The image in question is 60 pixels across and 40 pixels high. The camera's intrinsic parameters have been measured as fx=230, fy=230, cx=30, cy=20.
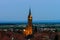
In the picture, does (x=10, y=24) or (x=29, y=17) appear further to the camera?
(x=10, y=24)

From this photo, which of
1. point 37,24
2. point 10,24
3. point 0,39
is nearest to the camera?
point 0,39

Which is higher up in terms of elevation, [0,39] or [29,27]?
[0,39]

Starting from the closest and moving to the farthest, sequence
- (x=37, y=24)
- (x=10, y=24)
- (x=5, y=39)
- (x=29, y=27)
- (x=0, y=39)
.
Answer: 1. (x=0, y=39)
2. (x=5, y=39)
3. (x=29, y=27)
4. (x=37, y=24)
5. (x=10, y=24)

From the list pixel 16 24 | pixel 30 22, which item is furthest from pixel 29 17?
pixel 16 24

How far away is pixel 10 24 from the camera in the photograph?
151 ft

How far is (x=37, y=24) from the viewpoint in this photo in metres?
43.2

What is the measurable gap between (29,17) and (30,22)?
1485 mm

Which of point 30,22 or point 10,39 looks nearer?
point 10,39

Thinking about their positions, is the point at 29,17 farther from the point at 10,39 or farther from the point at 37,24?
the point at 10,39

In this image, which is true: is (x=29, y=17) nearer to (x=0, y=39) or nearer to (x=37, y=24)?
(x=37, y=24)

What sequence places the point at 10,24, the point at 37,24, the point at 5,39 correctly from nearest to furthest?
the point at 5,39, the point at 37,24, the point at 10,24

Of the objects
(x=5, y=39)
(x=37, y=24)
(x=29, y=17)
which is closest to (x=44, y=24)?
(x=37, y=24)

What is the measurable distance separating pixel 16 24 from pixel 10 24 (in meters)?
1.76

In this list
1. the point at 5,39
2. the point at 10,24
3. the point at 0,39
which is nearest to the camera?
the point at 0,39
